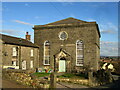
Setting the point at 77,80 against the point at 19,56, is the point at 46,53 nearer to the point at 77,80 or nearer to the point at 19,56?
the point at 19,56

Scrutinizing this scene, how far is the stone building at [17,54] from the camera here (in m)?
18.1

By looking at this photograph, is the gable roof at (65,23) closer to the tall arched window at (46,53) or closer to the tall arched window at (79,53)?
the tall arched window at (46,53)

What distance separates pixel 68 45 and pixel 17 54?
8833 millimetres

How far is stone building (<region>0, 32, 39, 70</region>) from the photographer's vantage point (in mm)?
18141

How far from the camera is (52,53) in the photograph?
23828mm

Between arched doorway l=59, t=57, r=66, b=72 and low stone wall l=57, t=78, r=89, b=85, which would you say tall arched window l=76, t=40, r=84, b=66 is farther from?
low stone wall l=57, t=78, r=89, b=85

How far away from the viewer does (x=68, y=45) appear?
75.5ft

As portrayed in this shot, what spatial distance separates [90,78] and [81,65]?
777 cm

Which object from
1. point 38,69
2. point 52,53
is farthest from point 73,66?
point 38,69

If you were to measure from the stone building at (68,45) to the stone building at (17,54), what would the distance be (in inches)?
64.2

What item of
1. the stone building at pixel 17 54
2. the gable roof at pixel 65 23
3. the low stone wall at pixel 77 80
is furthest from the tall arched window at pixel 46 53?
the low stone wall at pixel 77 80

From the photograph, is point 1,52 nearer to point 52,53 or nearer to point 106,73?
point 52,53

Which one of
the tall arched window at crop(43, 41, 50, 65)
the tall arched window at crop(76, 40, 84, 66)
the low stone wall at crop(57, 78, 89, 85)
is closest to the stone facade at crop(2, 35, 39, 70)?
the tall arched window at crop(43, 41, 50, 65)

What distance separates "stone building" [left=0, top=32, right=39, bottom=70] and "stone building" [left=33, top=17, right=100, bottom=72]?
5.35 feet
